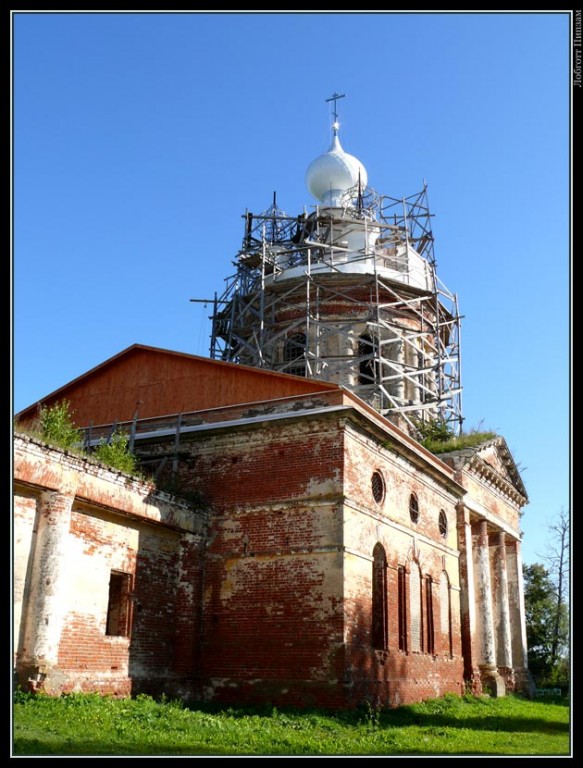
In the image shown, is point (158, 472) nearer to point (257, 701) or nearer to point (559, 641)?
point (257, 701)

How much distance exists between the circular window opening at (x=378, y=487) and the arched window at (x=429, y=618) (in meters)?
3.51

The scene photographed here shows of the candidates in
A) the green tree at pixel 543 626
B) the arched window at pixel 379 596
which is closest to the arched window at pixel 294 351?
the arched window at pixel 379 596

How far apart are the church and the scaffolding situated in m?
3.99

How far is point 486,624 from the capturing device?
23.2 metres

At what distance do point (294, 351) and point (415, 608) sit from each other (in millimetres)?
11152

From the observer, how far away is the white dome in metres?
34.5

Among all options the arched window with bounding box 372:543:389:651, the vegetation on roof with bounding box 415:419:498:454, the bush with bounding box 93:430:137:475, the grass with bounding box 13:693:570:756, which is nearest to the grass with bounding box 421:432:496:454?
the vegetation on roof with bounding box 415:419:498:454

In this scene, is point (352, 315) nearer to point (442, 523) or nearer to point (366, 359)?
point (366, 359)

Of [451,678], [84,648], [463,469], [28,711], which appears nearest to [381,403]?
[463,469]

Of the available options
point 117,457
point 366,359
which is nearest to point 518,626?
point 366,359

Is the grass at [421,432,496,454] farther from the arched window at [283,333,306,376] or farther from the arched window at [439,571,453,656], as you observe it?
the arched window at [283,333,306,376]

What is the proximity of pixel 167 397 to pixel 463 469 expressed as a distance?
30.1 feet

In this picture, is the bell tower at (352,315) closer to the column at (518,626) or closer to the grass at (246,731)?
the column at (518,626)

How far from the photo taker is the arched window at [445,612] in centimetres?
2058
